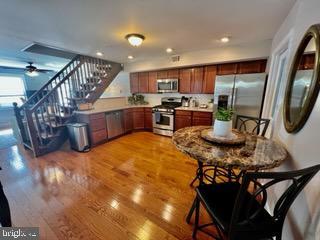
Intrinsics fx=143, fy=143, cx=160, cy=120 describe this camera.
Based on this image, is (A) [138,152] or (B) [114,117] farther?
(B) [114,117]

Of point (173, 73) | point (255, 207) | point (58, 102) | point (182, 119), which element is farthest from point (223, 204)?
point (58, 102)

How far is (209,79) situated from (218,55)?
60cm

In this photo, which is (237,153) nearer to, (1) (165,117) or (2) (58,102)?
(1) (165,117)

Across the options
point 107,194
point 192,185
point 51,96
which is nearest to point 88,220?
point 107,194

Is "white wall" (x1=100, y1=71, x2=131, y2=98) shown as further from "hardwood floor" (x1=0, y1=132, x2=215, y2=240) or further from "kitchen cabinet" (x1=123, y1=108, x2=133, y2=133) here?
"hardwood floor" (x1=0, y1=132, x2=215, y2=240)

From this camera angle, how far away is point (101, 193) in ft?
6.48

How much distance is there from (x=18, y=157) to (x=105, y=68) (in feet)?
10.5

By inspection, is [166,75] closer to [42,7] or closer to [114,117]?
[114,117]

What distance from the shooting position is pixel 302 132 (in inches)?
42.9

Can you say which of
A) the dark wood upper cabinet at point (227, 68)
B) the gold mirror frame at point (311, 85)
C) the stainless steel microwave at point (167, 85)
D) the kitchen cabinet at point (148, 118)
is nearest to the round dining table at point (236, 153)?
the gold mirror frame at point (311, 85)

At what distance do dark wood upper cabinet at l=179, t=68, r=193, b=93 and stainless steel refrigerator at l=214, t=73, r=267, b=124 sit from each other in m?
0.92

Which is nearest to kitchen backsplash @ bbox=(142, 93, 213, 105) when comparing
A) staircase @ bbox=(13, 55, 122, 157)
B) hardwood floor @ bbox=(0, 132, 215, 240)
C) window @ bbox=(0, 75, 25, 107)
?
staircase @ bbox=(13, 55, 122, 157)

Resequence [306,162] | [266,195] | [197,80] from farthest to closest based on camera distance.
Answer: [197,80] < [306,162] < [266,195]
